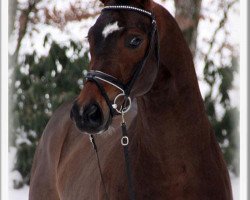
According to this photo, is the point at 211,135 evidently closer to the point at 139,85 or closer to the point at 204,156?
the point at 204,156

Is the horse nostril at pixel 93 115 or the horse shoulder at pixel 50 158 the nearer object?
the horse nostril at pixel 93 115

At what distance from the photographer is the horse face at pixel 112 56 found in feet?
5.97

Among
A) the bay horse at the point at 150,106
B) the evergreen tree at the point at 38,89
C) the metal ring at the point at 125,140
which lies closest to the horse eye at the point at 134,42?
the bay horse at the point at 150,106

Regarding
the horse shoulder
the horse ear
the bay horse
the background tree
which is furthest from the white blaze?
the horse shoulder

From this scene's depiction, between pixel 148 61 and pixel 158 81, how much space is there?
121 mm

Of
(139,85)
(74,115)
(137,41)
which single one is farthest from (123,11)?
(74,115)

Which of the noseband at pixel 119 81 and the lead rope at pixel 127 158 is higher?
the noseband at pixel 119 81

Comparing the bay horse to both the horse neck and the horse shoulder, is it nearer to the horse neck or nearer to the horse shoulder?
the horse neck

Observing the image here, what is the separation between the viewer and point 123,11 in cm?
195

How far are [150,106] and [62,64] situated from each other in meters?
2.23

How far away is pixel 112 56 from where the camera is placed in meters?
1.88

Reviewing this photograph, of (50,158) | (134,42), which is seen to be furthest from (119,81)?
(50,158)

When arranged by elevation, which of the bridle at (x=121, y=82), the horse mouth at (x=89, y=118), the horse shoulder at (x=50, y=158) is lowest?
the horse shoulder at (x=50, y=158)

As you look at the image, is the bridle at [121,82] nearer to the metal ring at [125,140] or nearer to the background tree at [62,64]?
the metal ring at [125,140]
